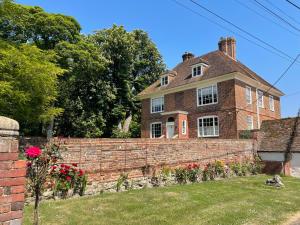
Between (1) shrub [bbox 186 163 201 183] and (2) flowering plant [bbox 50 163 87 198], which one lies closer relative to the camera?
(2) flowering plant [bbox 50 163 87 198]

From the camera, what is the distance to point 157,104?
30422mm

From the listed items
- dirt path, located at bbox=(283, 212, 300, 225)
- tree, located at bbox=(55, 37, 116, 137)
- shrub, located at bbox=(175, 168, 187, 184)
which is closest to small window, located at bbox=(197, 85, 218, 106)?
tree, located at bbox=(55, 37, 116, 137)

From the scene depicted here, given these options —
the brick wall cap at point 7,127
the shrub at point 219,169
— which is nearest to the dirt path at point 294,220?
the shrub at point 219,169

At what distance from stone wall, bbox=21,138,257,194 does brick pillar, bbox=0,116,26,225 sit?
19.0 feet

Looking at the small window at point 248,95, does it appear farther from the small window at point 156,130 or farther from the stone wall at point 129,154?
the stone wall at point 129,154

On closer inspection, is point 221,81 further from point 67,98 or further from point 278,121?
point 67,98

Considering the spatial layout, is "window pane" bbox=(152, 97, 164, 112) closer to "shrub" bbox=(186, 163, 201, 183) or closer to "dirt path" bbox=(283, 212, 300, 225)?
"shrub" bbox=(186, 163, 201, 183)

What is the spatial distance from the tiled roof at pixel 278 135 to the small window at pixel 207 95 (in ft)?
17.0

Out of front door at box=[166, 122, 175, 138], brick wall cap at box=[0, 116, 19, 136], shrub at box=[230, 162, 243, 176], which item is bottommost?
shrub at box=[230, 162, 243, 176]

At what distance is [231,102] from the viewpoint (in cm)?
2364

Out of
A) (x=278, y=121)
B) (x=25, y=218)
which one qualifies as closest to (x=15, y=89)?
(x=25, y=218)

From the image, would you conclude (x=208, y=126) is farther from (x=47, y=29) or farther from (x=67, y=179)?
(x=67, y=179)

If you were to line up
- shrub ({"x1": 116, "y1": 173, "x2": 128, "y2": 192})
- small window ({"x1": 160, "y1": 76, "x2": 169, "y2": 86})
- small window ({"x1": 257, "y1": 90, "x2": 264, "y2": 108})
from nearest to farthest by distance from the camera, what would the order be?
shrub ({"x1": 116, "y1": 173, "x2": 128, "y2": 192}), small window ({"x1": 257, "y1": 90, "x2": 264, "y2": 108}), small window ({"x1": 160, "y1": 76, "x2": 169, "y2": 86})

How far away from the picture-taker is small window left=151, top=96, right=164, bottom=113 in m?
30.0
